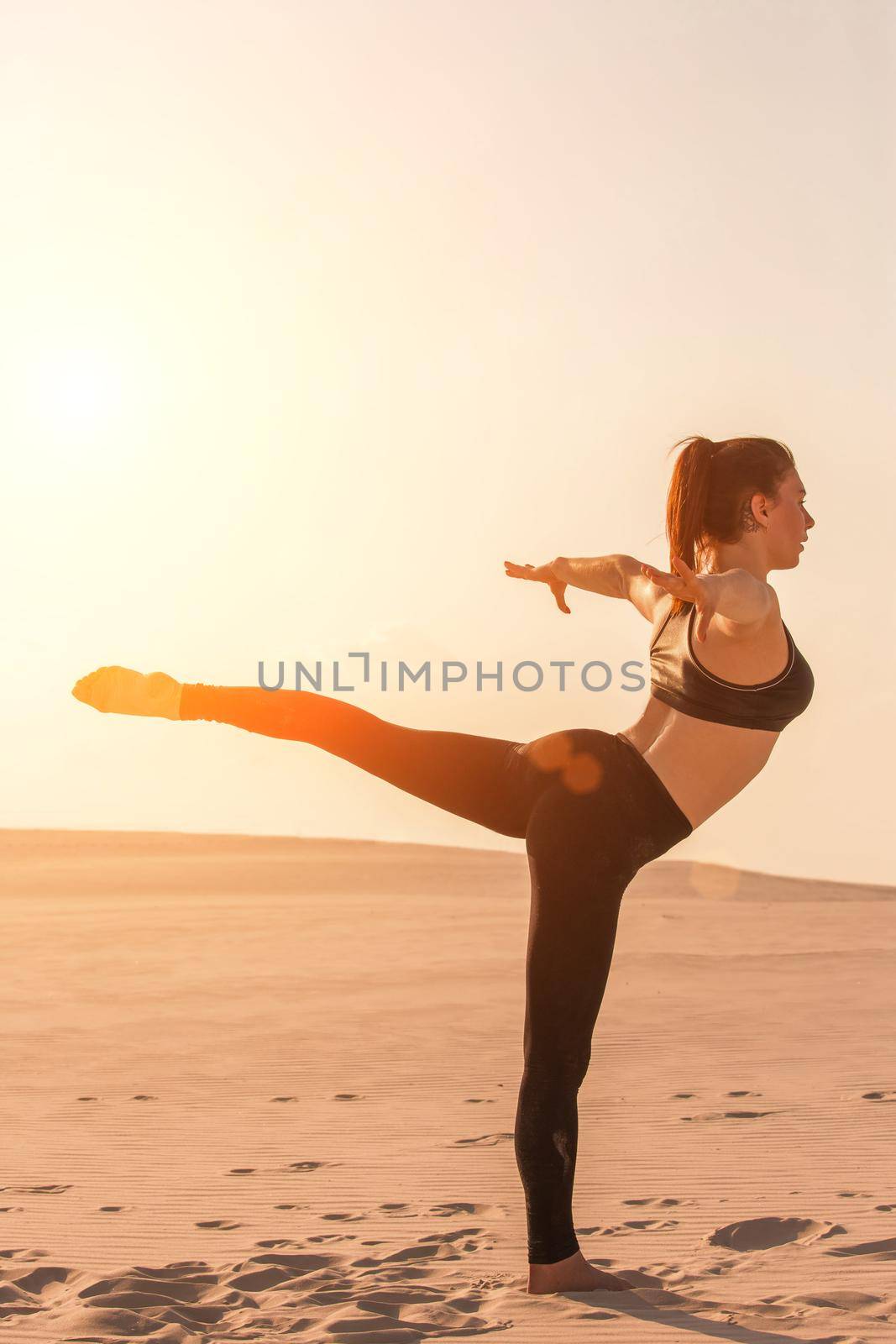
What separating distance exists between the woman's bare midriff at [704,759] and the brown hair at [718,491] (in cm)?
43

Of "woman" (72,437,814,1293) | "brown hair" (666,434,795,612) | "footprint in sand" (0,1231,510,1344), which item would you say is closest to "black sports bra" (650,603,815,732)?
"woman" (72,437,814,1293)

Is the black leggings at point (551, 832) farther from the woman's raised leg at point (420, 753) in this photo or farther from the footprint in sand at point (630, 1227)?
the footprint in sand at point (630, 1227)

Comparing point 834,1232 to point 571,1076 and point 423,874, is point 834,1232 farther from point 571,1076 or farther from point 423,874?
point 423,874

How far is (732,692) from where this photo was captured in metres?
4.02

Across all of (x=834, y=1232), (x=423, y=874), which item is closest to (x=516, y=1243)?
(x=834, y=1232)

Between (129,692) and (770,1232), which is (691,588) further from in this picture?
(770,1232)

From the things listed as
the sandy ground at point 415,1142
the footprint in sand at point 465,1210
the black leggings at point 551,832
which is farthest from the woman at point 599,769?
the footprint in sand at point 465,1210

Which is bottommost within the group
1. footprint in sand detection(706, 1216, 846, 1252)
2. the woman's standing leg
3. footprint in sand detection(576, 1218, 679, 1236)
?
footprint in sand detection(576, 1218, 679, 1236)

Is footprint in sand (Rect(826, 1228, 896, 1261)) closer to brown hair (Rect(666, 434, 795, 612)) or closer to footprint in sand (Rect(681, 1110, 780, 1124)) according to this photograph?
brown hair (Rect(666, 434, 795, 612))

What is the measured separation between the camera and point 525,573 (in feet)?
16.1

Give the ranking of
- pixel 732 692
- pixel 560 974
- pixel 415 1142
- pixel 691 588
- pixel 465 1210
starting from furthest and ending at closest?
pixel 415 1142 < pixel 465 1210 < pixel 560 974 < pixel 732 692 < pixel 691 588

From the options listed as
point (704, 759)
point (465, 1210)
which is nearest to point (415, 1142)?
point (465, 1210)

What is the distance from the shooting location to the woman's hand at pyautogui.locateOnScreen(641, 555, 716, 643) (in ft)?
11.8

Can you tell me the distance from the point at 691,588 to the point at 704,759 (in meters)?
0.72
